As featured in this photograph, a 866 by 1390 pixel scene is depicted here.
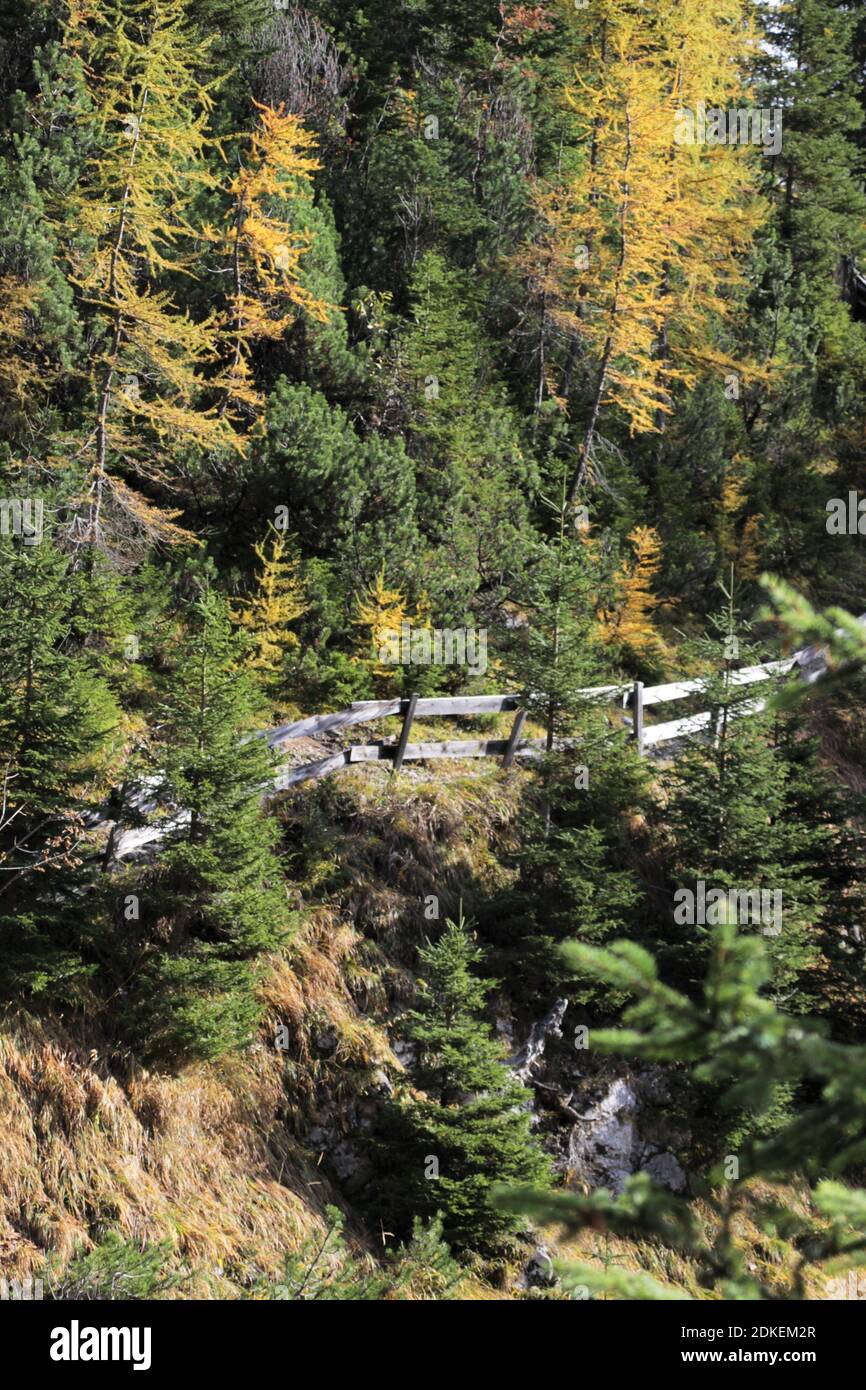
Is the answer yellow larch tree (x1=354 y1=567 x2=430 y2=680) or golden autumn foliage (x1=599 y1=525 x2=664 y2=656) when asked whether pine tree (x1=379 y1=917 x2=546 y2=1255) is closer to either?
yellow larch tree (x1=354 y1=567 x2=430 y2=680)

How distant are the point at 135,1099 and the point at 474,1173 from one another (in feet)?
8.96

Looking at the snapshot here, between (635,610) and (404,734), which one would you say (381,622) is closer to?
(404,734)

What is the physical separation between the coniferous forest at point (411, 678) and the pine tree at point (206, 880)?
0.04m

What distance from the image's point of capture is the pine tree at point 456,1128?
9.67 metres

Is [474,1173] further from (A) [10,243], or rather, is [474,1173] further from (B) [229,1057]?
(A) [10,243]

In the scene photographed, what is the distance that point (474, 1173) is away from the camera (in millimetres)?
9758

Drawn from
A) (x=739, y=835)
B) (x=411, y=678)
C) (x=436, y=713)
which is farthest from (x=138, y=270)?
(x=739, y=835)

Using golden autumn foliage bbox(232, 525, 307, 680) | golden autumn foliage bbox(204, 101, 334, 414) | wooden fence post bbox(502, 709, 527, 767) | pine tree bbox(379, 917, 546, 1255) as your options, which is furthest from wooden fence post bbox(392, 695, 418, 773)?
golden autumn foliage bbox(204, 101, 334, 414)

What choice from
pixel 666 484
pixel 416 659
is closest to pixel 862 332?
pixel 666 484

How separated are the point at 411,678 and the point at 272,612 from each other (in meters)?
1.88

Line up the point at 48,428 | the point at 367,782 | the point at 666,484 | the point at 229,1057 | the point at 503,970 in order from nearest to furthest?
the point at 229,1057 → the point at 503,970 → the point at 367,782 → the point at 48,428 → the point at 666,484

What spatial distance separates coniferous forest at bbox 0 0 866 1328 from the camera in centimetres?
910

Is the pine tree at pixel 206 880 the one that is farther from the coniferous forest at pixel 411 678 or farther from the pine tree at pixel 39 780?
the pine tree at pixel 39 780

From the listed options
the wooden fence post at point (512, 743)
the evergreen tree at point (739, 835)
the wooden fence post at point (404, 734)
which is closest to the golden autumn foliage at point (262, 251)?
the wooden fence post at point (404, 734)
